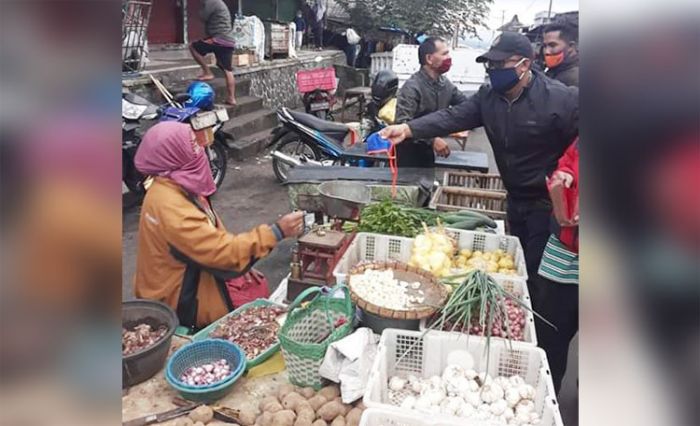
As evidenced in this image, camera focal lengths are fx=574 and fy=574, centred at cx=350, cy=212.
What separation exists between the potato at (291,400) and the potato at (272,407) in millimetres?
19

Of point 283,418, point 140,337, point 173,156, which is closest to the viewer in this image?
point 283,418

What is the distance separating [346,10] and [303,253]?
49.2 ft

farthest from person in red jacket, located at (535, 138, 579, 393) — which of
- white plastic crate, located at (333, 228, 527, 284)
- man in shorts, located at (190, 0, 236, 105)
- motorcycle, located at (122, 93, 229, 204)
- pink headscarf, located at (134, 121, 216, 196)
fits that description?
man in shorts, located at (190, 0, 236, 105)

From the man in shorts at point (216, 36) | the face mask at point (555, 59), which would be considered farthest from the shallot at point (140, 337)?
the man in shorts at point (216, 36)

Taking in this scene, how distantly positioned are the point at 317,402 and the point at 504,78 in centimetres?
205

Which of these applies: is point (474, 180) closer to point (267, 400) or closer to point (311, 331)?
point (311, 331)

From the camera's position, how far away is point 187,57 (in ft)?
34.2

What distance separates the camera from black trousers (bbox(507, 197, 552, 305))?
335 centimetres

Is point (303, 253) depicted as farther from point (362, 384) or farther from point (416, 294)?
point (362, 384)

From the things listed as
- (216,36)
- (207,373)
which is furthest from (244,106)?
(207,373)

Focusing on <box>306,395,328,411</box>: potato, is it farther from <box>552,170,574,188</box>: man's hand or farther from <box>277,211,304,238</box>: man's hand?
<box>552,170,574,188</box>: man's hand

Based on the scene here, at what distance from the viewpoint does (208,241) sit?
9.14ft
